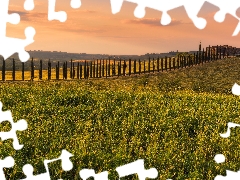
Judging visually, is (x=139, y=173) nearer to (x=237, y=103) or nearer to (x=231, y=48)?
(x=237, y=103)

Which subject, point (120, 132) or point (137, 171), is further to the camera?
point (120, 132)

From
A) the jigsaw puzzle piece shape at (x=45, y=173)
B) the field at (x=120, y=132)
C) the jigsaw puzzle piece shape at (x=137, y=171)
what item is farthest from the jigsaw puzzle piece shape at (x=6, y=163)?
the jigsaw puzzle piece shape at (x=137, y=171)

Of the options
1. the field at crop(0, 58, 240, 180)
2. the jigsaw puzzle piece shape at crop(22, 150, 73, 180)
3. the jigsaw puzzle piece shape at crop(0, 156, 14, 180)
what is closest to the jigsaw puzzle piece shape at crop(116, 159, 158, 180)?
Answer: the field at crop(0, 58, 240, 180)

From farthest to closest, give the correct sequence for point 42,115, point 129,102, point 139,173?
1. point 129,102
2. point 42,115
3. point 139,173

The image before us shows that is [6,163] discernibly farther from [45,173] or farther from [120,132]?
[120,132]

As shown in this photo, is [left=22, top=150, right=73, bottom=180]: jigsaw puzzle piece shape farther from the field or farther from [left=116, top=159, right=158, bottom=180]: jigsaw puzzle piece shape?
[left=116, top=159, right=158, bottom=180]: jigsaw puzzle piece shape

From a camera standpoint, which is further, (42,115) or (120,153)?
(42,115)

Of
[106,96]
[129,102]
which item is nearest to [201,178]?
[129,102]

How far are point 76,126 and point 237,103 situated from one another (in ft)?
37.7

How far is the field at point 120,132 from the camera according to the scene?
11.9 m

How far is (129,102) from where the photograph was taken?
23.5 metres

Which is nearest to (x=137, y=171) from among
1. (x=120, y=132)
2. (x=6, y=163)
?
(x=6, y=163)

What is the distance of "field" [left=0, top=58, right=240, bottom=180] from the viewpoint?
11938mm

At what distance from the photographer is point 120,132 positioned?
16.2 meters
